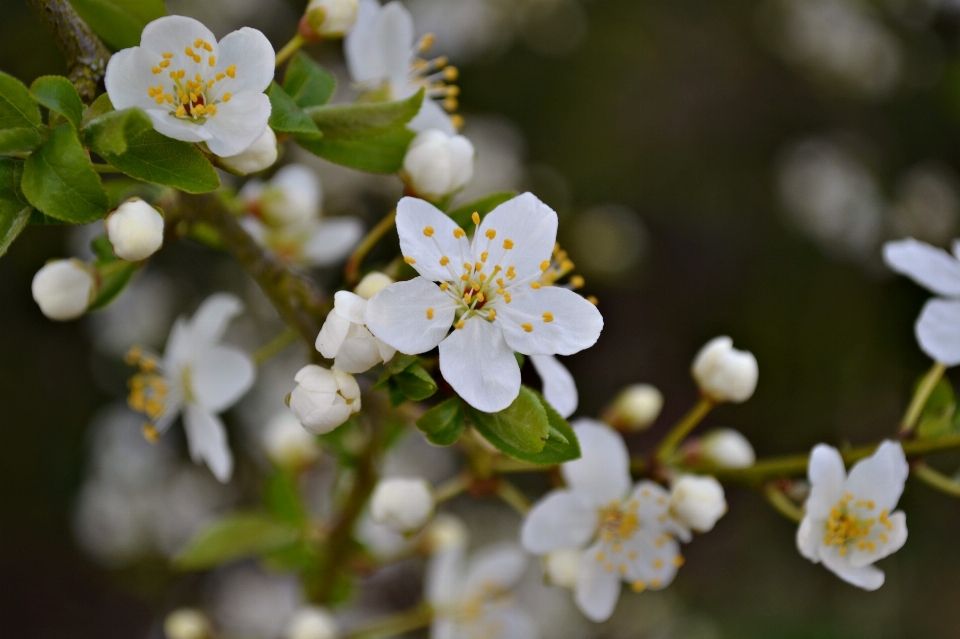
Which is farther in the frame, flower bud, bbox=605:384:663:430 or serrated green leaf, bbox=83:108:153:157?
flower bud, bbox=605:384:663:430

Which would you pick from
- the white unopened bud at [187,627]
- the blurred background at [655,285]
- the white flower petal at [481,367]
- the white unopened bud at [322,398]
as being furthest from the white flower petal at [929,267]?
the blurred background at [655,285]

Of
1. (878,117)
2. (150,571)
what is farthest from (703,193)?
(150,571)

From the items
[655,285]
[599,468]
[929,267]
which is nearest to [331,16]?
[599,468]

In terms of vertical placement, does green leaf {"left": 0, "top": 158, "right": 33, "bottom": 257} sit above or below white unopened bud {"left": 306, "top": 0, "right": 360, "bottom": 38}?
below

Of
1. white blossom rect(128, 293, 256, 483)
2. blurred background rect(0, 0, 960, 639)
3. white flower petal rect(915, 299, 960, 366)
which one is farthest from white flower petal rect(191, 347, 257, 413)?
blurred background rect(0, 0, 960, 639)

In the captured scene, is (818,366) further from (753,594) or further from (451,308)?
(451,308)

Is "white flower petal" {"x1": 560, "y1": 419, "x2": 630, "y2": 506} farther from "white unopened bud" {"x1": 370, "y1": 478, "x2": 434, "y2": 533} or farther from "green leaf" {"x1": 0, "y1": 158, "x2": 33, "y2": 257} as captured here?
"green leaf" {"x1": 0, "y1": 158, "x2": 33, "y2": 257}
